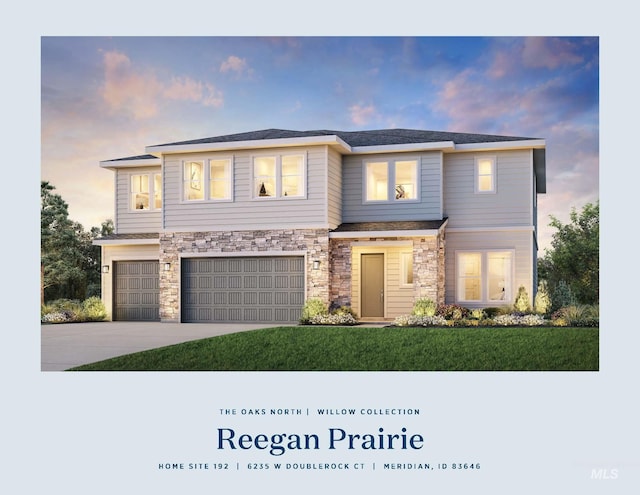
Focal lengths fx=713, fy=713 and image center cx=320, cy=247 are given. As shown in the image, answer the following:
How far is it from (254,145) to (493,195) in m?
6.52

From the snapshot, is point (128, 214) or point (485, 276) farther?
point (128, 214)

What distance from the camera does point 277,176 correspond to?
1836 cm

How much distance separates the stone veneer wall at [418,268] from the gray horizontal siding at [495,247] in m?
0.39

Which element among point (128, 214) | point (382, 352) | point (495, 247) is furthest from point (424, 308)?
point (128, 214)

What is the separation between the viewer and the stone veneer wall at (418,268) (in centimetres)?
1781

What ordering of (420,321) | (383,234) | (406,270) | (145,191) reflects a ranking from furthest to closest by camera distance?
(145,191)
(406,270)
(383,234)
(420,321)

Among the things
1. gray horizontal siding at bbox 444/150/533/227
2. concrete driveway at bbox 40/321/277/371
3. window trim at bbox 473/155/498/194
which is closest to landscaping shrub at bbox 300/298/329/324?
concrete driveway at bbox 40/321/277/371

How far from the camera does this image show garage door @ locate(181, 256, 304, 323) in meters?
18.2

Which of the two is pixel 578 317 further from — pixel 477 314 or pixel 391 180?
pixel 391 180

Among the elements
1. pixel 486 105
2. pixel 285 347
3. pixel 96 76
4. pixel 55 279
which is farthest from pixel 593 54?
pixel 55 279

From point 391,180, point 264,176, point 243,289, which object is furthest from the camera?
point 391,180

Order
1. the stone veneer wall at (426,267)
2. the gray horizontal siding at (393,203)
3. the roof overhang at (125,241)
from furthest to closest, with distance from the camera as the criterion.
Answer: the roof overhang at (125,241) < the gray horizontal siding at (393,203) < the stone veneer wall at (426,267)

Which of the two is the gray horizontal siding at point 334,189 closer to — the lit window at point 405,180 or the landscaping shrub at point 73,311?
the lit window at point 405,180

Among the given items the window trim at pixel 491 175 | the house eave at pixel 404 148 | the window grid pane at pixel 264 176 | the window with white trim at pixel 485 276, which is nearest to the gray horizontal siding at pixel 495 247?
the window with white trim at pixel 485 276
